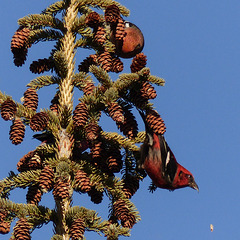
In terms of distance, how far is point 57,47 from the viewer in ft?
20.6

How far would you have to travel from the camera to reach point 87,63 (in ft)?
20.7

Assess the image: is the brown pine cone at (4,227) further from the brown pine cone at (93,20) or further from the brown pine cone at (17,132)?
the brown pine cone at (93,20)

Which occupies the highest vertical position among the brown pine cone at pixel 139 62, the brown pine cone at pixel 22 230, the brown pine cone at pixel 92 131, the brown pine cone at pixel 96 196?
the brown pine cone at pixel 139 62

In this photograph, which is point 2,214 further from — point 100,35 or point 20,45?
point 100,35

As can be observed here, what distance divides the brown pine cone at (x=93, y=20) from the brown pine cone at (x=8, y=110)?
1.19m

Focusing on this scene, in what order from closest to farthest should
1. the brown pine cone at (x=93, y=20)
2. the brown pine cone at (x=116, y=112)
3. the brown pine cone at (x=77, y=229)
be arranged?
the brown pine cone at (x=77, y=229) → the brown pine cone at (x=116, y=112) → the brown pine cone at (x=93, y=20)

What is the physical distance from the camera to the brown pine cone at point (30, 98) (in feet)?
18.7

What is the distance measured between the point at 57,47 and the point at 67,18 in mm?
349

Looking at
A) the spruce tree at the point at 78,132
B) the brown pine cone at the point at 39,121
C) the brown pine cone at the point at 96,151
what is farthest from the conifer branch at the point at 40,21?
the brown pine cone at the point at 96,151

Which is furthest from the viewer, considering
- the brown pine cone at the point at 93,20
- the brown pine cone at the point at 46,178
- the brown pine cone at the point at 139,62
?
the brown pine cone at the point at 93,20

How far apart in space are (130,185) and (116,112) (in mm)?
835

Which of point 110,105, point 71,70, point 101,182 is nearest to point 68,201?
point 101,182

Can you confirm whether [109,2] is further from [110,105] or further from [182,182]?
[182,182]

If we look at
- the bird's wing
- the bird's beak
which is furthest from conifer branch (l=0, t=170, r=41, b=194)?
the bird's beak
